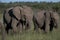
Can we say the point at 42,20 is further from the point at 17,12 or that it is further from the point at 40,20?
the point at 17,12

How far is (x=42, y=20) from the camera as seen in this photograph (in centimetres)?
1772

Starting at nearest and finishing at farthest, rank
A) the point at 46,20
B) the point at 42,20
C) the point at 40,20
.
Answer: the point at 46,20 < the point at 42,20 < the point at 40,20

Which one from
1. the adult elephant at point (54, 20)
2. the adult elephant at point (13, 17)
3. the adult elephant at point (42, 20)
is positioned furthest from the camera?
the adult elephant at point (42, 20)

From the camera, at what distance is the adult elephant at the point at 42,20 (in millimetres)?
16906

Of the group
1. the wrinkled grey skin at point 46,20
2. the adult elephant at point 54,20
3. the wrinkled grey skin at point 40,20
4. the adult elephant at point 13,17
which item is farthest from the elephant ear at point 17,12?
the wrinkled grey skin at point 40,20

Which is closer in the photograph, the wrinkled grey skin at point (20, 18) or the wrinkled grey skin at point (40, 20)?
the wrinkled grey skin at point (20, 18)

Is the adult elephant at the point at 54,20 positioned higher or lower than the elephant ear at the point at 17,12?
lower

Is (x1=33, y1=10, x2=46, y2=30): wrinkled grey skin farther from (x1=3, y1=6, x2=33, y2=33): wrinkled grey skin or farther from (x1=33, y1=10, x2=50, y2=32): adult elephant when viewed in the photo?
(x1=3, y1=6, x2=33, y2=33): wrinkled grey skin

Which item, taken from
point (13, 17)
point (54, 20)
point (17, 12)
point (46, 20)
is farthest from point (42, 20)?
point (17, 12)

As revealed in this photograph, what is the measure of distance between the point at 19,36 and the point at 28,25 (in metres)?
1.86

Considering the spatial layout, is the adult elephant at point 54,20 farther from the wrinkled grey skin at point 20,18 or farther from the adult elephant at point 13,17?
the adult elephant at point 13,17

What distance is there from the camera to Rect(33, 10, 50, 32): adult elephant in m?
16.9

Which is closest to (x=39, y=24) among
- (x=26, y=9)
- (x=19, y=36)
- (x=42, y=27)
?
(x=42, y=27)

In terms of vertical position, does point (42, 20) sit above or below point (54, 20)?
below
